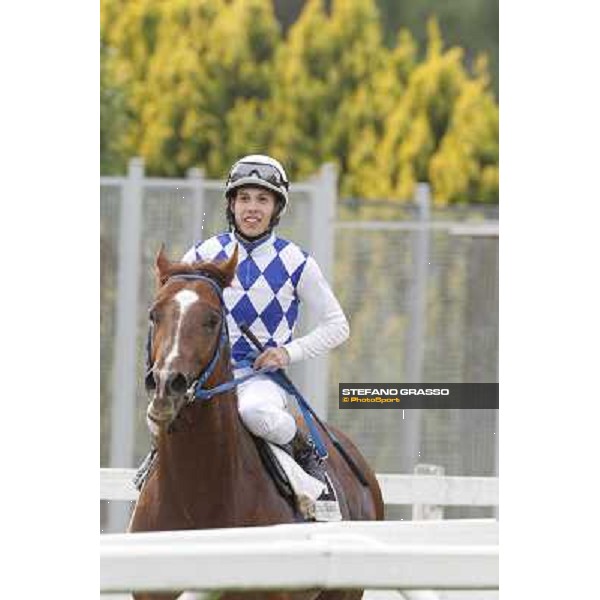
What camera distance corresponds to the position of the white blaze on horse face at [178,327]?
3916 mm

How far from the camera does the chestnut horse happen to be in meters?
3.98

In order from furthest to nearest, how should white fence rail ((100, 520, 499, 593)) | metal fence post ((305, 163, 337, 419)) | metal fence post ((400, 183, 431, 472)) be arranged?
metal fence post ((305, 163, 337, 419)) < metal fence post ((400, 183, 431, 472)) < white fence rail ((100, 520, 499, 593))

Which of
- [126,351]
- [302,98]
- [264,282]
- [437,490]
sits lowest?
[437,490]

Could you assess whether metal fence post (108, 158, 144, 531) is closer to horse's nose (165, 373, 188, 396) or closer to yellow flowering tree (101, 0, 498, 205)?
yellow flowering tree (101, 0, 498, 205)

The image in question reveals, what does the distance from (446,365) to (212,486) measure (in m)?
2.53

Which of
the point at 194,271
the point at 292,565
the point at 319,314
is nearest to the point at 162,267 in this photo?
the point at 194,271

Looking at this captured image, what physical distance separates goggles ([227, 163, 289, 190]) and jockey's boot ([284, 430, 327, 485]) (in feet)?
2.27

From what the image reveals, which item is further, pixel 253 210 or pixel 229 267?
pixel 253 210

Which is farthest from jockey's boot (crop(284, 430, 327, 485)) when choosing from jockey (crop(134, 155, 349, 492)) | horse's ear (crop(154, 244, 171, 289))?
horse's ear (crop(154, 244, 171, 289))

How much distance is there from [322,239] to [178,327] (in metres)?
3.71

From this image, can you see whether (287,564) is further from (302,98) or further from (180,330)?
(302,98)

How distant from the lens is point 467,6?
5.13 meters

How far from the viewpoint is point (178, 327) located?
3.99 m
